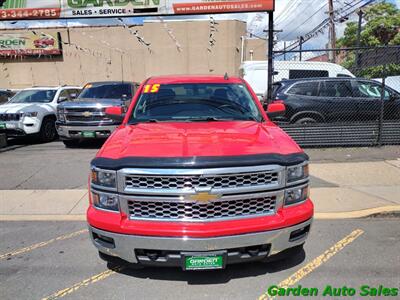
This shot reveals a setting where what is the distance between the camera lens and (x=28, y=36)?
25750 mm

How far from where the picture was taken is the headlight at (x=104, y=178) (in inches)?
126

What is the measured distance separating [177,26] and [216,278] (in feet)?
78.4

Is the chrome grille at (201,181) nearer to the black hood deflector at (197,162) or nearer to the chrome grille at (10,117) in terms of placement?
the black hood deflector at (197,162)

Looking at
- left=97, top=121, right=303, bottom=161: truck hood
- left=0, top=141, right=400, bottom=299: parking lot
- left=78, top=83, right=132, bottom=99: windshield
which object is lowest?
left=0, top=141, right=400, bottom=299: parking lot

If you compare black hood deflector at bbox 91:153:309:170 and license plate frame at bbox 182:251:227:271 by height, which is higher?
black hood deflector at bbox 91:153:309:170

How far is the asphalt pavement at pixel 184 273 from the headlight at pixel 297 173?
3.35ft

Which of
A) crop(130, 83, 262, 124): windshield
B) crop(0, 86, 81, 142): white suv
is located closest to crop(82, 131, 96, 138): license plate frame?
crop(0, 86, 81, 142): white suv

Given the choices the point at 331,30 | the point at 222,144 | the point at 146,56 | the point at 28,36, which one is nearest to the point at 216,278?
the point at 222,144

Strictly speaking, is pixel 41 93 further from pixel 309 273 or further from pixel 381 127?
pixel 309 273

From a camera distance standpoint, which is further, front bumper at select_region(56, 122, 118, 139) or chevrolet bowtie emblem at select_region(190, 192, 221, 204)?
front bumper at select_region(56, 122, 118, 139)

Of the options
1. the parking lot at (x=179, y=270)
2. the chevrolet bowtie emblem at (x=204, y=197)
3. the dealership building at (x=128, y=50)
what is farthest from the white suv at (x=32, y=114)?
the dealership building at (x=128, y=50)

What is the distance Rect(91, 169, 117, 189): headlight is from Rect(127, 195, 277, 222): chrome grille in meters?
0.21

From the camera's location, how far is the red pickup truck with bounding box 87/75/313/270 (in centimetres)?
306

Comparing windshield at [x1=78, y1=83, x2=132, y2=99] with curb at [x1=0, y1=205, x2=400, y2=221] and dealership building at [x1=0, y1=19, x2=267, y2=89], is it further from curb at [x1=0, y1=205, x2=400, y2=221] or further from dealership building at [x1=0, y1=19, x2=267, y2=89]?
dealership building at [x1=0, y1=19, x2=267, y2=89]
